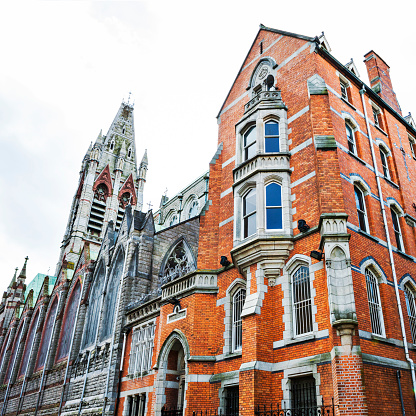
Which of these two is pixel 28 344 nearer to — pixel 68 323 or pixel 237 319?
pixel 68 323

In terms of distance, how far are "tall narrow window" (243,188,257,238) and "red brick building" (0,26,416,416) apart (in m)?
0.07

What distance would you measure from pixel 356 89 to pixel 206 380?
14.7 m

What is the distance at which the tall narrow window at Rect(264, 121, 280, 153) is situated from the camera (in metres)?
18.5

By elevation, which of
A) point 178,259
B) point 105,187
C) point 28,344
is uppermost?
point 105,187

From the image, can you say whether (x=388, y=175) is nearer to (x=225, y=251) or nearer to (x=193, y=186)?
(x=225, y=251)

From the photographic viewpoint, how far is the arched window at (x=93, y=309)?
1183 inches

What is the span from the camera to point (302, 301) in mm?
14742

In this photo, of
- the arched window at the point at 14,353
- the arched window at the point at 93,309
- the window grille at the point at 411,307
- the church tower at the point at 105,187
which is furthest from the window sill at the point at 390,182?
the arched window at the point at 14,353

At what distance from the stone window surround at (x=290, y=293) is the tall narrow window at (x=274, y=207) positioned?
1.65 m

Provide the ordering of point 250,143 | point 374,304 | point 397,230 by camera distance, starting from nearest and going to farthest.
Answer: point 374,304 < point 397,230 < point 250,143

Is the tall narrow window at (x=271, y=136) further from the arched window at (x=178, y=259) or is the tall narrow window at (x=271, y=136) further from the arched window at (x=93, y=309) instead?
the arched window at (x=93, y=309)

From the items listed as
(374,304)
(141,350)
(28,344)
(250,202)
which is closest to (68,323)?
(28,344)

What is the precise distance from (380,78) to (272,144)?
11274 millimetres

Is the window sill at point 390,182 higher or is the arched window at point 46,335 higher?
the window sill at point 390,182
